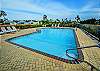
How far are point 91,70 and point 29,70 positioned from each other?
219 centimetres

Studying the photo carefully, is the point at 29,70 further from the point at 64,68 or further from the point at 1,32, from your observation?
the point at 1,32

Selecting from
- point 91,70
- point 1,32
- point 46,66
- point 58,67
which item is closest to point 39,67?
point 46,66

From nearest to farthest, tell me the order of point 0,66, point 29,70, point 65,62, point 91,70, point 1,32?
point 91,70, point 29,70, point 0,66, point 65,62, point 1,32

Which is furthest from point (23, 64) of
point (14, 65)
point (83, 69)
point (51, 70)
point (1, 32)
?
point (1, 32)

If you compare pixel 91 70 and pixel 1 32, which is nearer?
pixel 91 70

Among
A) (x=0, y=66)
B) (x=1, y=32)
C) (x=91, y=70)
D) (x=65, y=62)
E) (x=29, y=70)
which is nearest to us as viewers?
(x=91, y=70)

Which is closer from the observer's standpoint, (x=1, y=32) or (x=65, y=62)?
(x=65, y=62)

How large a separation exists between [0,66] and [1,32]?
415 inches

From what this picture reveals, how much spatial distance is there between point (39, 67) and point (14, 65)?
1.06 meters

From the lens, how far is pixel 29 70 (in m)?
4.76

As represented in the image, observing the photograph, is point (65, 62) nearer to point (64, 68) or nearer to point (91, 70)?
point (64, 68)

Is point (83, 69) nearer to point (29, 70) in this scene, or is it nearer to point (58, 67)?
point (58, 67)

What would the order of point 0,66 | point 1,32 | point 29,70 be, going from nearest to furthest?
1. point 29,70
2. point 0,66
3. point 1,32

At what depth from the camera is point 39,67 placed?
16.6 feet
